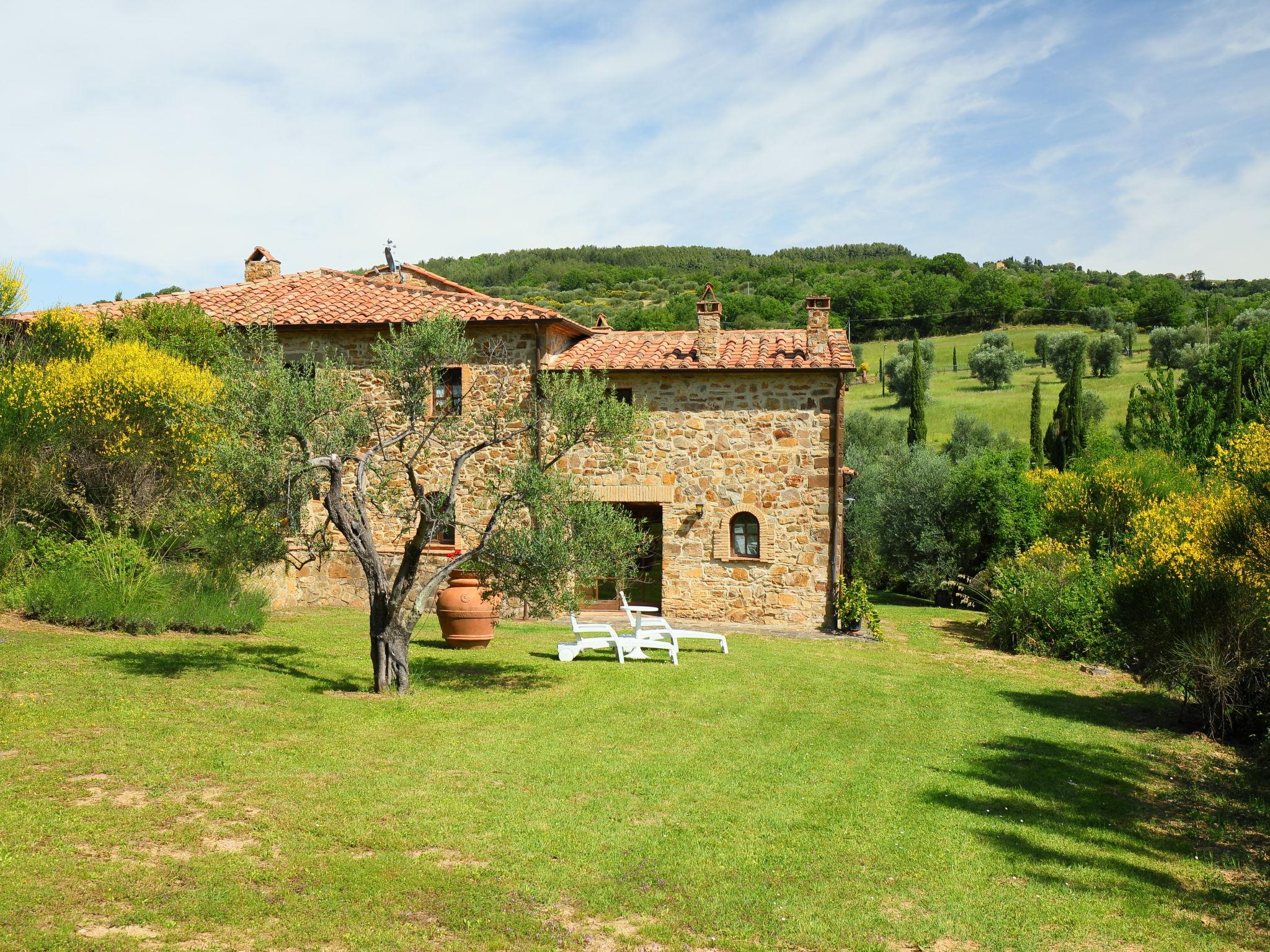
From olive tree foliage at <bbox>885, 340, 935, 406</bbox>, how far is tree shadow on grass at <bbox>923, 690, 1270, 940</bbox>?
140ft

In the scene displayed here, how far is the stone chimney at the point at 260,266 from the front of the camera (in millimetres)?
22219

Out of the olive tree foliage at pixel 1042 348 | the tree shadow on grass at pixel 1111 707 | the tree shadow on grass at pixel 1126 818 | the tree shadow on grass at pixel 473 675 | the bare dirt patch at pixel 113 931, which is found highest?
the olive tree foliage at pixel 1042 348

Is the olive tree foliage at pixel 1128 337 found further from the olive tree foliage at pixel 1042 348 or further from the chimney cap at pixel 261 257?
the chimney cap at pixel 261 257

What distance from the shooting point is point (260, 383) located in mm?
10328

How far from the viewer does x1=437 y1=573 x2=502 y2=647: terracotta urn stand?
14.3 meters

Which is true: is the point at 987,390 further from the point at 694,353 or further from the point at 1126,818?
the point at 1126,818

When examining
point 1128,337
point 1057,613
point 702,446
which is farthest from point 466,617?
point 1128,337

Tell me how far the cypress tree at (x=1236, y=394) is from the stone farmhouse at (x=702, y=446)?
22510mm

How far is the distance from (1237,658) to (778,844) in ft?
25.3

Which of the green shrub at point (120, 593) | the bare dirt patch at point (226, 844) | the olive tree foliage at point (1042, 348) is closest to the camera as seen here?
the bare dirt patch at point (226, 844)

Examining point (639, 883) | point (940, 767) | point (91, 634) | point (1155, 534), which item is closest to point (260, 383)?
point (91, 634)

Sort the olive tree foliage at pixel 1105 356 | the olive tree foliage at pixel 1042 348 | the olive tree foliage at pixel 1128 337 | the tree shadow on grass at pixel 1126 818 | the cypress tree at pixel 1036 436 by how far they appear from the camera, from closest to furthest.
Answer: the tree shadow on grass at pixel 1126 818, the cypress tree at pixel 1036 436, the olive tree foliage at pixel 1105 356, the olive tree foliage at pixel 1042 348, the olive tree foliage at pixel 1128 337

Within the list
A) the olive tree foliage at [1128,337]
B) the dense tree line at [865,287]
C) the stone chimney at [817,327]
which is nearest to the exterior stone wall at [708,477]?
the stone chimney at [817,327]

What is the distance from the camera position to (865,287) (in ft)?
249
